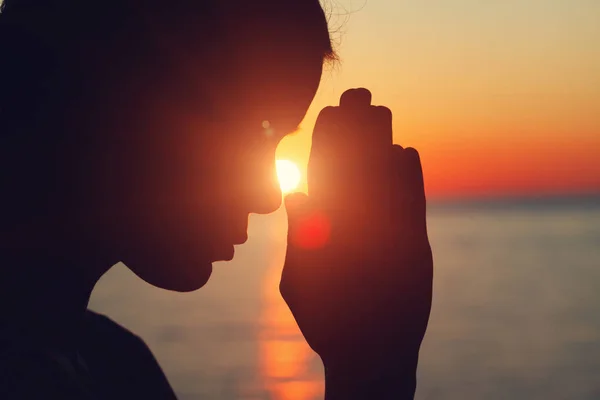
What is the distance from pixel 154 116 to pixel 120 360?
0.64 meters

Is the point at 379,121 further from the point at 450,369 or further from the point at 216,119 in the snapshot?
the point at 450,369

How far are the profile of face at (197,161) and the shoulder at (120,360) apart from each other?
8.1 inches

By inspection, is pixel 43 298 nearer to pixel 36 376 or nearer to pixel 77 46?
pixel 36 376

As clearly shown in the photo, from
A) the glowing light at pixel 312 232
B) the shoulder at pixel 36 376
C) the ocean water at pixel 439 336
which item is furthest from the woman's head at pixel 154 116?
the ocean water at pixel 439 336

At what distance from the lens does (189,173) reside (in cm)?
212

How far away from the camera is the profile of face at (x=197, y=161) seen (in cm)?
204

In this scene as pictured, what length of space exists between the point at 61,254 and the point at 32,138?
27cm

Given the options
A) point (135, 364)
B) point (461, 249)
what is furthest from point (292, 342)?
point (461, 249)

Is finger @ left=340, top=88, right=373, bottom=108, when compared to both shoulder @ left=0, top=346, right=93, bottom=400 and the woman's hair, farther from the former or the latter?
shoulder @ left=0, top=346, right=93, bottom=400

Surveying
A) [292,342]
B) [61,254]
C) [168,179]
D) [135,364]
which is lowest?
[292,342]

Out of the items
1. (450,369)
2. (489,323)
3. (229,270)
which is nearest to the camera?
(450,369)

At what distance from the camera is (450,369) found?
53.7 feet

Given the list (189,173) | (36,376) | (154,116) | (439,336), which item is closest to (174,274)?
(189,173)

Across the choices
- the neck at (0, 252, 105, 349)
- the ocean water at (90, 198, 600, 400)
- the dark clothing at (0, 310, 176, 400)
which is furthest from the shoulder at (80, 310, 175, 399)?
the ocean water at (90, 198, 600, 400)
